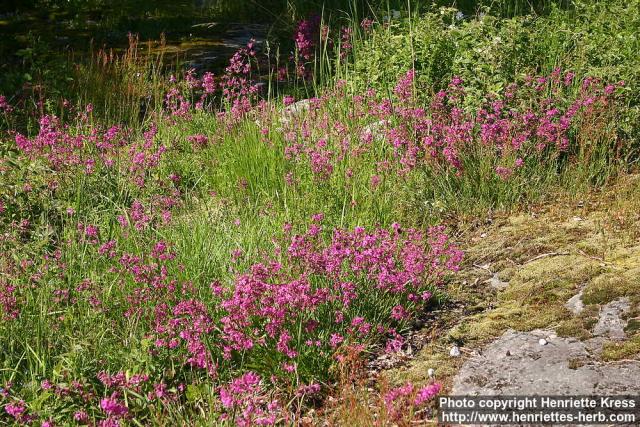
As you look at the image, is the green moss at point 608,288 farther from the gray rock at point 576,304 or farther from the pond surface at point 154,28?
the pond surface at point 154,28

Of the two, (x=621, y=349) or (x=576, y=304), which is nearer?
(x=621, y=349)

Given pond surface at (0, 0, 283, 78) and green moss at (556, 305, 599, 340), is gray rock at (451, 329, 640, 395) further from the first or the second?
pond surface at (0, 0, 283, 78)

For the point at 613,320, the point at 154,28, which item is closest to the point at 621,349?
the point at 613,320

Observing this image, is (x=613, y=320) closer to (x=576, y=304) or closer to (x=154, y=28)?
(x=576, y=304)

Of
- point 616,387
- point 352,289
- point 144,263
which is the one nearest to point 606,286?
point 616,387

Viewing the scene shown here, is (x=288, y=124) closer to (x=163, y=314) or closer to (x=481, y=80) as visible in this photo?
(x=481, y=80)

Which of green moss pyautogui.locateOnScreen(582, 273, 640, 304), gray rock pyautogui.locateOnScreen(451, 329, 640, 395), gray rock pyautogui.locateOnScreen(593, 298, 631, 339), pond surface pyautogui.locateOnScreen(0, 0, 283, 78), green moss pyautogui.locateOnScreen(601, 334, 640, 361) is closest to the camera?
gray rock pyautogui.locateOnScreen(451, 329, 640, 395)

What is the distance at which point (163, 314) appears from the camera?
3842 mm

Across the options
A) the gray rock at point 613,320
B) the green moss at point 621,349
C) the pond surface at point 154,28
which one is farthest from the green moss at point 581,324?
the pond surface at point 154,28

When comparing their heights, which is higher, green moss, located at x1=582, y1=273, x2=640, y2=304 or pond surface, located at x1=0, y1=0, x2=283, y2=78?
pond surface, located at x1=0, y1=0, x2=283, y2=78

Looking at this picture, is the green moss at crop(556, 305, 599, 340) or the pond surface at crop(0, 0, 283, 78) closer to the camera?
the green moss at crop(556, 305, 599, 340)

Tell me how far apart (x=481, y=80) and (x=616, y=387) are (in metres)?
3.21

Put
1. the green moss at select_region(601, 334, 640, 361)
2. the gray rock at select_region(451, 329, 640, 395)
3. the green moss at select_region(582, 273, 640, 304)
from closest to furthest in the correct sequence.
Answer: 1. the gray rock at select_region(451, 329, 640, 395)
2. the green moss at select_region(601, 334, 640, 361)
3. the green moss at select_region(582, 273, 640, 304)

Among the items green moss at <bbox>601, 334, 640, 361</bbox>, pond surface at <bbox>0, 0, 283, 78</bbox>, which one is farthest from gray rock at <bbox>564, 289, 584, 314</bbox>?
pond surface at <bbox>0, 0, 283, 78</bbox>
